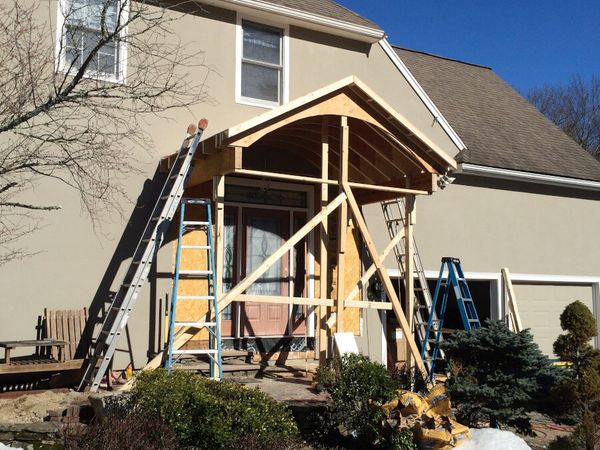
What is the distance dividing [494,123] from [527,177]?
2.31 meters

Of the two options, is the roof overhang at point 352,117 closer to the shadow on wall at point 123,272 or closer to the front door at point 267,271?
the shadow on wall at point 123,272

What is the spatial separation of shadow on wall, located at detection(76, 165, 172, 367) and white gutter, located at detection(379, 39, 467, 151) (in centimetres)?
545

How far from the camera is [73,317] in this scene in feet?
31.6

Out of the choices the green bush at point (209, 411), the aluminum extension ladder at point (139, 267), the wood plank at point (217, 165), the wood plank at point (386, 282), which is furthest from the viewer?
the wood plank at point (386, 282)

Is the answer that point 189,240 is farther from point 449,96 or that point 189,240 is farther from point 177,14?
point 449,96

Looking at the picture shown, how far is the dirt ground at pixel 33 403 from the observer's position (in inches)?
307

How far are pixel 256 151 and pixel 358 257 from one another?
9.38ft

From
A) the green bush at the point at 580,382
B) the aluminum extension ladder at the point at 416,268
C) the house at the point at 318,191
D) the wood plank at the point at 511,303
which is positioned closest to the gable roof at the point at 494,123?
the house at the point at 318,191

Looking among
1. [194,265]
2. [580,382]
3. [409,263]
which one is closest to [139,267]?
[194,265]

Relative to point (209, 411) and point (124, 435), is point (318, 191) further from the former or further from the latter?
point (124, 435)

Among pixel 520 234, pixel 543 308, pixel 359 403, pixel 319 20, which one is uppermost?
pixel 319 20

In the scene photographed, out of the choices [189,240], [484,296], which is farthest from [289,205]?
[484,296]

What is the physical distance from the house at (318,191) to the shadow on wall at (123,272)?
3 cm

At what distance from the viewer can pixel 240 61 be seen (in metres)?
11.8
